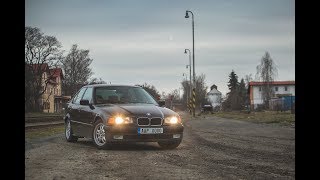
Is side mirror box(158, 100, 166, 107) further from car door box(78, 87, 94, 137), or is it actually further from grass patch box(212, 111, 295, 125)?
grass patch box(212, 111, 295, 125)

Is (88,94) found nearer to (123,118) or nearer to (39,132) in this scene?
(123,118)

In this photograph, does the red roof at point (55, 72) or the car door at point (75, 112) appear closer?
the car door at point (75, 112)

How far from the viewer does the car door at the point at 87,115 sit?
9.03 meters

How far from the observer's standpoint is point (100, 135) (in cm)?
858

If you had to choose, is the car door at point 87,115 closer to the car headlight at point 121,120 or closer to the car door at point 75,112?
the car door at point 75,112

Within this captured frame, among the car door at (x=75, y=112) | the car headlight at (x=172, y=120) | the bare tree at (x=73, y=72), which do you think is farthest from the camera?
the bare tree at (x=73, y=72)

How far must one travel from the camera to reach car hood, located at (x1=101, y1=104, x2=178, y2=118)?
827cm

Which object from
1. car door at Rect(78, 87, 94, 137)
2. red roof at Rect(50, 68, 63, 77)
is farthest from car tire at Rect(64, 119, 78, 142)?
red roof at Rect(50, 68, 63, 77)

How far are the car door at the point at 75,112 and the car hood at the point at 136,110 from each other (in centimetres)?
136

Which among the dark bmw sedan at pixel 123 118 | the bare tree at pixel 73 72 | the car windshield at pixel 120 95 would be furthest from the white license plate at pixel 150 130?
the bare tree at pixel 73 72

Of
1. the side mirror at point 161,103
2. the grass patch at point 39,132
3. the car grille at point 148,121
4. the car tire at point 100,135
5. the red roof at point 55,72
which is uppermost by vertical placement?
the red roof at point 55,72
